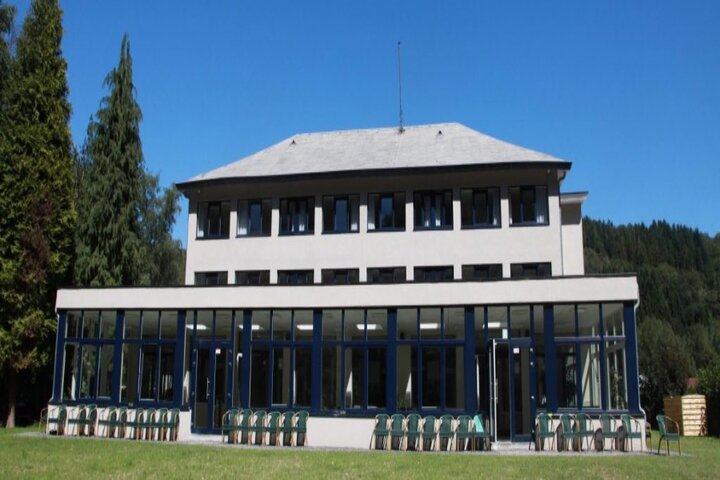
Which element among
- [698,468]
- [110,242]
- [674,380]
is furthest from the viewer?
[674,380]

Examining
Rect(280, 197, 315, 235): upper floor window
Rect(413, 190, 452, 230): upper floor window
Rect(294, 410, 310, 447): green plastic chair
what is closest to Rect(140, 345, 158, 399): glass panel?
Rect(294, 410, 310, 447): green plastic chair

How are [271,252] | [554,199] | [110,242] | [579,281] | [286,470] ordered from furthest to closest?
[110,242], [271,252], [554,199], [579,281], [286,470]

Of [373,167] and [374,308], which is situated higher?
[373,167]

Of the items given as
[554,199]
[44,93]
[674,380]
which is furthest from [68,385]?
[674,380]

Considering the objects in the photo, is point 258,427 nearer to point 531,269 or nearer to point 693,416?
point 531,269

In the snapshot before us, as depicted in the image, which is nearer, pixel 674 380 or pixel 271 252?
pixel 271 252

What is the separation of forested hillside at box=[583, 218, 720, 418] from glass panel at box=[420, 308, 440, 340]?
26922mm

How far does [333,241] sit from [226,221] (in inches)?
157

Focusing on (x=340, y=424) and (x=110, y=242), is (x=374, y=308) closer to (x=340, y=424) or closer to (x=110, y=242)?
(x=340, y=424)

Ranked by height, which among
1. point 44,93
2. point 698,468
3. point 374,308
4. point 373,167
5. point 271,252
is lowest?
point 698,468

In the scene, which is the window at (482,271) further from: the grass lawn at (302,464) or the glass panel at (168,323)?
the glass panel at (168,323)

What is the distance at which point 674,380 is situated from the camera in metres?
34.7

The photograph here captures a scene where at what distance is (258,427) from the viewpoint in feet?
64.1

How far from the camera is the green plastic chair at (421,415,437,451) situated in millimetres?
18559
